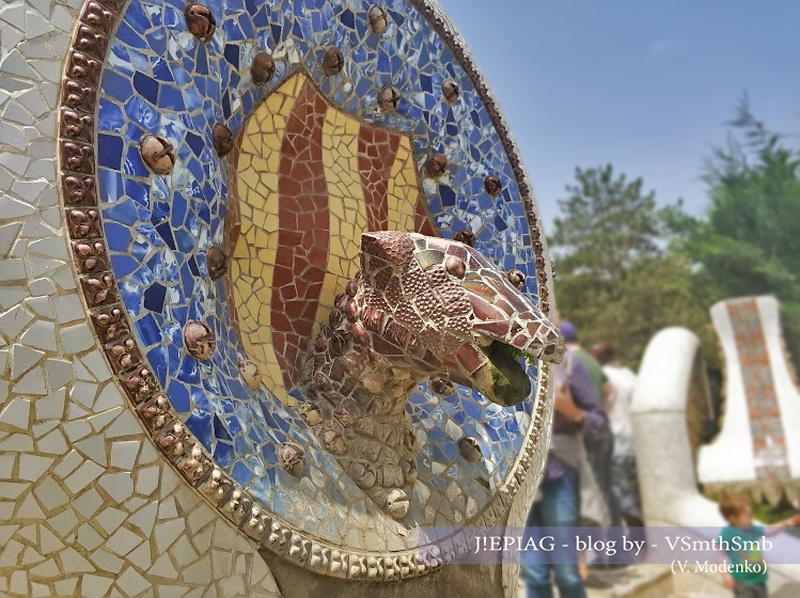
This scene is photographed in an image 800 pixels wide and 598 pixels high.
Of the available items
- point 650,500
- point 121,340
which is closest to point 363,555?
point 121,340

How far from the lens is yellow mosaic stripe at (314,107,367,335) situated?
2.52m

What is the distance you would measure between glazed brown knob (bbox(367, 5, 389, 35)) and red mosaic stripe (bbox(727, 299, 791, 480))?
6955 millimetres

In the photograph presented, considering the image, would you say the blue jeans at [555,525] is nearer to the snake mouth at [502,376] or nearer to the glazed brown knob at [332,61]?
the snake mouth at [502,376]

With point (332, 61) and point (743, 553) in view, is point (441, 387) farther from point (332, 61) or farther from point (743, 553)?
point (743, 553)

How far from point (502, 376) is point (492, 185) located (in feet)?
3.77

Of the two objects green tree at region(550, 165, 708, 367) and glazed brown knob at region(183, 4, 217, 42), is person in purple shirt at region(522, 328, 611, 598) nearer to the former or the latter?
glazed brown knob at region(183, 4, 217, 42)

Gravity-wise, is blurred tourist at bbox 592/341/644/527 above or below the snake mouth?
below

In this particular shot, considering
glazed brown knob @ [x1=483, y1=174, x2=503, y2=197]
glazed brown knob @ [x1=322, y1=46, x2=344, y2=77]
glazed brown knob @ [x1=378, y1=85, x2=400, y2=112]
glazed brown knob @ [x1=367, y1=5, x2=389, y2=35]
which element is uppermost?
glazed brown knob @ [x1=367, y1=5, x2=389, y2=35]

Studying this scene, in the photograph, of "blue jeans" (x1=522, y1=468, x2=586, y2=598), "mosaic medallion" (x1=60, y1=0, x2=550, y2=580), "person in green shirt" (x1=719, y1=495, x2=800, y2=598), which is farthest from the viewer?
"blue jeans" (x1=522, y1=468, x2=586, y2=598)

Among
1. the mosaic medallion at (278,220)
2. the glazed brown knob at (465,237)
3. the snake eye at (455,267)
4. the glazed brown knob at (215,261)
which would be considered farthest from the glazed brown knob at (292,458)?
the glazed brown knob at (465,237)

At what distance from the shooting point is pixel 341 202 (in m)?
2.60

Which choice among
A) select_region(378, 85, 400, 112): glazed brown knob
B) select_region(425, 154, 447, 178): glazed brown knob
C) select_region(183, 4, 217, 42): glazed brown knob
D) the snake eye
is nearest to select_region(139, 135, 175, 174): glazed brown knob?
select_region(183, 4, 217, 42): glazed brown knob

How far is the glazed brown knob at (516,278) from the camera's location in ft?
9.64

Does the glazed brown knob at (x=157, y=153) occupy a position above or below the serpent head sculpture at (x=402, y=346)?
above
